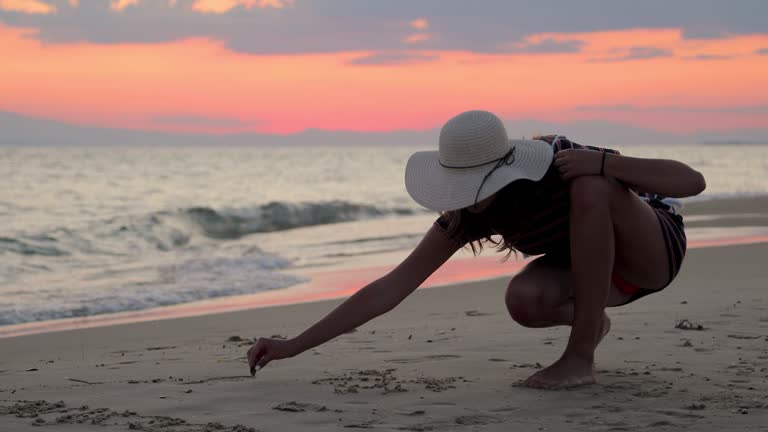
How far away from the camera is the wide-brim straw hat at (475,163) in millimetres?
2895

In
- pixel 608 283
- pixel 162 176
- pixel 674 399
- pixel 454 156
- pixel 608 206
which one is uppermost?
pixel 162 176

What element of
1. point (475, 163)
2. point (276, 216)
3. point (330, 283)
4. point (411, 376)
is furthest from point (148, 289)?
point (276, 216)

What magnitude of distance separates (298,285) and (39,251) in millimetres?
4990

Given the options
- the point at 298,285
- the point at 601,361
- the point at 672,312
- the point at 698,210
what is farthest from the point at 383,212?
the point at 601,361

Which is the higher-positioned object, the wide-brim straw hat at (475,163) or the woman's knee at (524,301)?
the wide-brim straw hat at (475,163)

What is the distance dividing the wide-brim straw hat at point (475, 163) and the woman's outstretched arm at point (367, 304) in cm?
23

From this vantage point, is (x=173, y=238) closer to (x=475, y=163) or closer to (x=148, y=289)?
(x=148, y=289)

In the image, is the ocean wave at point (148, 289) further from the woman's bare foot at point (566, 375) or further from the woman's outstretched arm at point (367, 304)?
the woman's bare foot at point (566, 375)

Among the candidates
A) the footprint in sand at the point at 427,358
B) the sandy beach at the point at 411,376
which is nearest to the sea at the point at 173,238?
the sandy beach at the point at 411,376

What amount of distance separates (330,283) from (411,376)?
4.35 metres

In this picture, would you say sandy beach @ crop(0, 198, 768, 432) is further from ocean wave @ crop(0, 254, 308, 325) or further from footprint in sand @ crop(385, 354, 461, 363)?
ocean wave @ crop(0, 254, 308, 325)

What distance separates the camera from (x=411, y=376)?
3.56 m

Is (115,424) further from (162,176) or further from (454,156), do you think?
(162,176)

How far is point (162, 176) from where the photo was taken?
32750 mm
